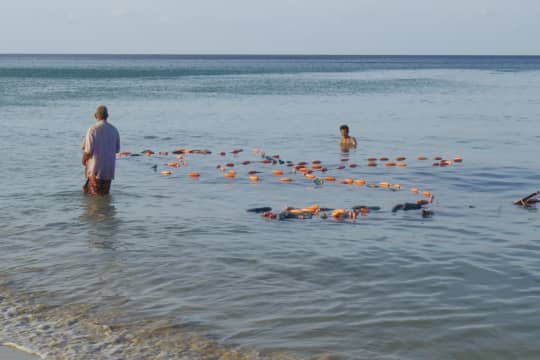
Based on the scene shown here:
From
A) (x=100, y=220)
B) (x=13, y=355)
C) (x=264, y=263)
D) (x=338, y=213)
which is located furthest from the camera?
(x=338, y=213)

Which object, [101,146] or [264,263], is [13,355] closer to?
[264,263]

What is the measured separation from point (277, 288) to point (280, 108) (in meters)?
32.3

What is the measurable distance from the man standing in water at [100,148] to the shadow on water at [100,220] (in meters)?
0.44

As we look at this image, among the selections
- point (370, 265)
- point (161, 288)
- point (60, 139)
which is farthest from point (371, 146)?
point (161, 288)

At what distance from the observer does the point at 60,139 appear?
2544 centimetres

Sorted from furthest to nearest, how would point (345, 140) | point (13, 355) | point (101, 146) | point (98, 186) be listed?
point (345, 140), point (98, 186), point (101, 146), point (13, 355)

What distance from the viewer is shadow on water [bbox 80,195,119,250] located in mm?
10643

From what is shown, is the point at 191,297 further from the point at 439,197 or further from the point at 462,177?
the point at 462,177

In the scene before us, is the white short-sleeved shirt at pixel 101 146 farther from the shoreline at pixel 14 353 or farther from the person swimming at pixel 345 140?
the person swimming at pixel 345 140

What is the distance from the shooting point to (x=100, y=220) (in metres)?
12.1

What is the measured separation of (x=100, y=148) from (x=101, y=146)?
0.14 feet

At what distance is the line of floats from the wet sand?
6259 millimetres

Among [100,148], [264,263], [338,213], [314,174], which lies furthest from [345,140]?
[264,263]

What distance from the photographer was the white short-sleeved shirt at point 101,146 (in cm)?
1275
